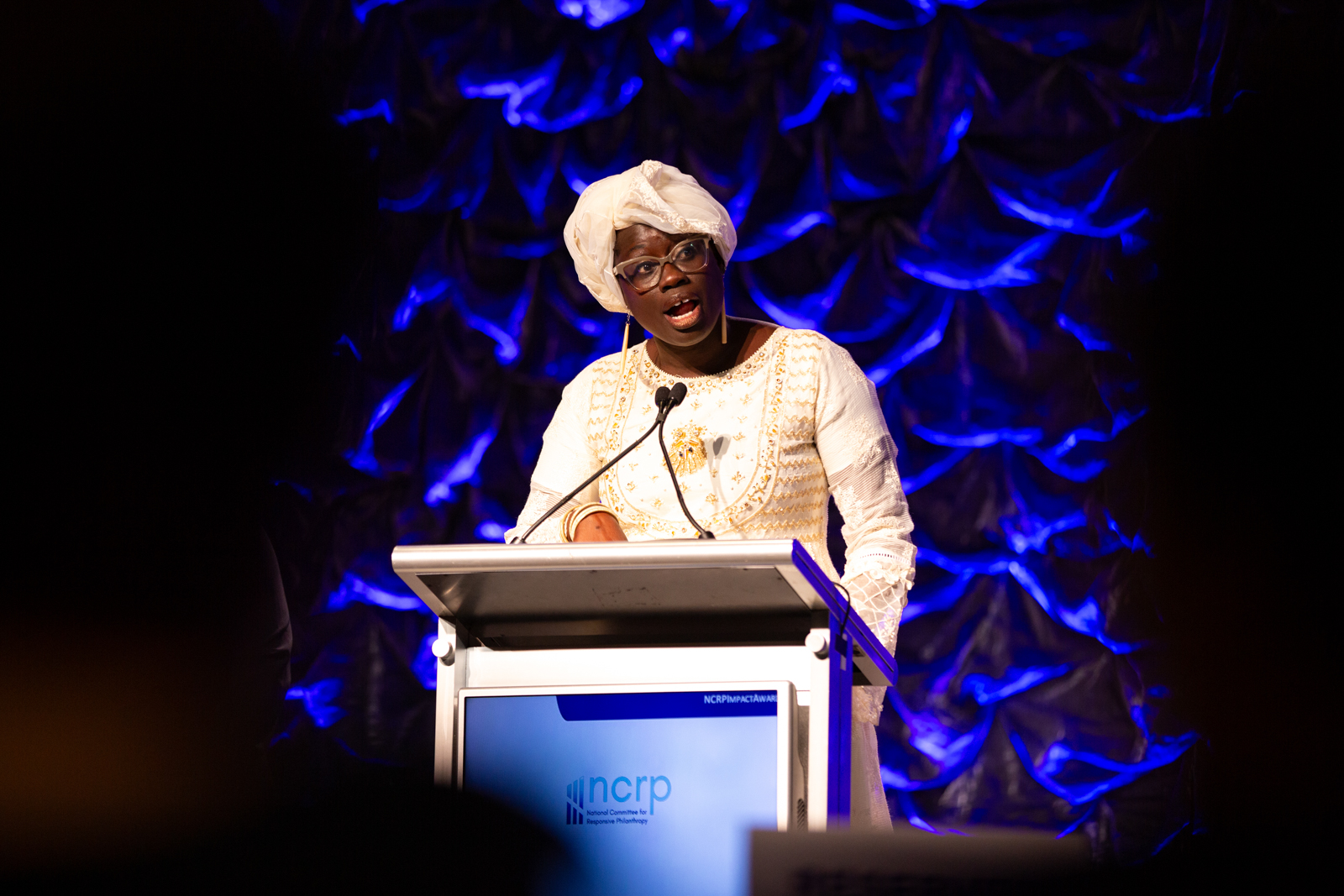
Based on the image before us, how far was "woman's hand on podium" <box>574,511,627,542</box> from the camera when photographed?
192cm

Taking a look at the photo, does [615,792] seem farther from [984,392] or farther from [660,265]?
[984,392]

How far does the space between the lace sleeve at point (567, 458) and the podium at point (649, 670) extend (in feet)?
1.56

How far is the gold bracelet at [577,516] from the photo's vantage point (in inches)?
76.0

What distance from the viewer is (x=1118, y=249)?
332cm

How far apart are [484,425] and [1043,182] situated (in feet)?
5.09

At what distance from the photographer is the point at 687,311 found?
220 centimetres

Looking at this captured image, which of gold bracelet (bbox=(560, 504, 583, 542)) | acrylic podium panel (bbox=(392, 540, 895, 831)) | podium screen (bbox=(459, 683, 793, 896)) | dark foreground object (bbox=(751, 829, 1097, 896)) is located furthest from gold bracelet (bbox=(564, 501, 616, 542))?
dark foreground object (bbox=(751, 829, 1097, 896))

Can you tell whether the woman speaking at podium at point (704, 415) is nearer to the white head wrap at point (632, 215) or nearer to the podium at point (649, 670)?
the white head wrap at point (632, 215)

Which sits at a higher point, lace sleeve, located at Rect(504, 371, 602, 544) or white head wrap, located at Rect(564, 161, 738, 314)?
white head wrap, located at Rect(564, 161, 738, 314)

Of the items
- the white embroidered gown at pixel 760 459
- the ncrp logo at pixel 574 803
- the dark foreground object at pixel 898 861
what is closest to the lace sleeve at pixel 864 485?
the white embroidered gown at pixel 760 459

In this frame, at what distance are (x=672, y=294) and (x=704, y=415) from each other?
0.66ft

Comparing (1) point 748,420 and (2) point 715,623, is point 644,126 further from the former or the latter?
(2) point 715,623

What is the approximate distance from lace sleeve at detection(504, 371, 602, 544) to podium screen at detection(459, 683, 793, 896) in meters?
0.61

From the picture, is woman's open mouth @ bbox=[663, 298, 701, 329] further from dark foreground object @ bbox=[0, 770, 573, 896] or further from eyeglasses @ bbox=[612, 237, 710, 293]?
dark foreground object @ bbox=[0, 770, 573, 896]
